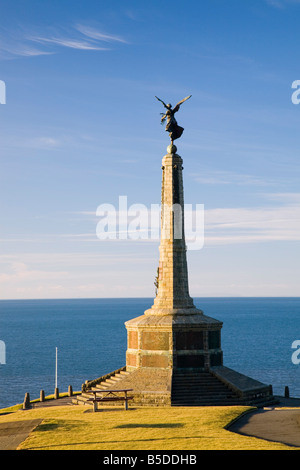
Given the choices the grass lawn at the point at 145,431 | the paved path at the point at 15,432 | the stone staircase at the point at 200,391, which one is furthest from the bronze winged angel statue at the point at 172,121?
the paved path at the point at 15,432

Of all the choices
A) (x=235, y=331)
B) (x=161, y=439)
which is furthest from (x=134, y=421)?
(x=235, y=331)

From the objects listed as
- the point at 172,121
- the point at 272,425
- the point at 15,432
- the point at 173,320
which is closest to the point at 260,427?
the point at 272,425

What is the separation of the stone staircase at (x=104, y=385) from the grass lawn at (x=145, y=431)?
405 cm

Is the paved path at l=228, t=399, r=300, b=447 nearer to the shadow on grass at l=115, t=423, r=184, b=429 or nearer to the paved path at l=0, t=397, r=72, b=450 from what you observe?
the shadow on grass at l=115, t=423, r=184, b=429

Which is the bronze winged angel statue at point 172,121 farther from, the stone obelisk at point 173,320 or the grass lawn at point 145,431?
the grass lawn at point 145,431

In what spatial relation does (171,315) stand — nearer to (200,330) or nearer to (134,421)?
(200,330)

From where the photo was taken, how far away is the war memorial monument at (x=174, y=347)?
35438 mm

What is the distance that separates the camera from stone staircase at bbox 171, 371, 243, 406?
114ft

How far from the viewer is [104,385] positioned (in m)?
38.6

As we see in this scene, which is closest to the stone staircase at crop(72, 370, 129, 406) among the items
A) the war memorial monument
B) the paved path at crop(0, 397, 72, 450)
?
the war memorial monument

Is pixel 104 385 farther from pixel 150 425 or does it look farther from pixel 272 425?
pixel 272 425

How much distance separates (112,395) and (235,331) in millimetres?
134786

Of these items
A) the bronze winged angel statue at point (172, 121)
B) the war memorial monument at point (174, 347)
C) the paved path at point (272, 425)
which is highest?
the bronze winged angel statue at point (172, 121)

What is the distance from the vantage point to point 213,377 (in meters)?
37.3
